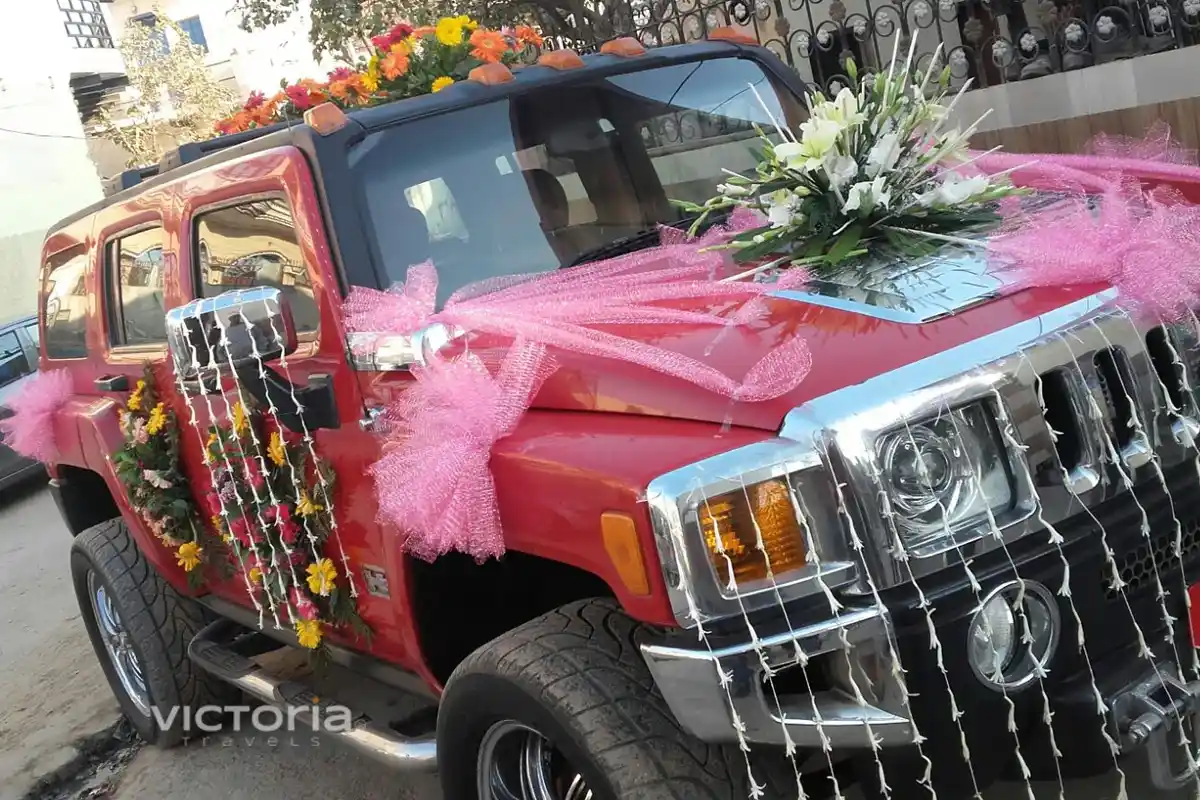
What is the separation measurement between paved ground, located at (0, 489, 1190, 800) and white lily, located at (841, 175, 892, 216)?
1.45 metres

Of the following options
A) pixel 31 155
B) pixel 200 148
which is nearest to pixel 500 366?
pixel 200 148

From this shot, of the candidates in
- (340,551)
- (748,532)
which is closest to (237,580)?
(340,551)

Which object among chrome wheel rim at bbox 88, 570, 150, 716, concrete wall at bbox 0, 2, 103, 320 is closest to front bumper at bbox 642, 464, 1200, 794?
chrome wheel rim at bbox 88, 570, 150, 716

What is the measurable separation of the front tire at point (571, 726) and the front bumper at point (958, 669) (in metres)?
0.14

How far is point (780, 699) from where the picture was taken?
7.01ft

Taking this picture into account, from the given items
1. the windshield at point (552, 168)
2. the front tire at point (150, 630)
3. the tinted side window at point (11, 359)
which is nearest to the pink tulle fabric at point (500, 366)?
the windshield at point (552, 168)

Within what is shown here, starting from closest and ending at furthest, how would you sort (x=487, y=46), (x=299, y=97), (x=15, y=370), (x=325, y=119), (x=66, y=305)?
1. (x=325, y=119)
2. (x=487, y=46)
3. (x=299, y=97)
4. (x=66, y=305)
5. (x=15, y=370)

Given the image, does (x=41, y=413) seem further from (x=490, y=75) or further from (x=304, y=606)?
(x=490, y=75)

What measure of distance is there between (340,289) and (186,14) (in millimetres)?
40516

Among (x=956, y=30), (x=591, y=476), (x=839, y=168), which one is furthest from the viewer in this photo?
(x=956, y=30)

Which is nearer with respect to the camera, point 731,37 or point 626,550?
point 626,550

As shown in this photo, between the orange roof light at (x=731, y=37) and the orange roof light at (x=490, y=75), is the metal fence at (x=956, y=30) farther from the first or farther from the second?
the orange roof light at (x=490, y=75)

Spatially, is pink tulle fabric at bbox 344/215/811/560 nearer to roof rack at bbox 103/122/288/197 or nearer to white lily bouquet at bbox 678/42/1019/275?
white lily bouquet at bbox 678/42/1019/275

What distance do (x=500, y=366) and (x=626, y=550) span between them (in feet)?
2.00
